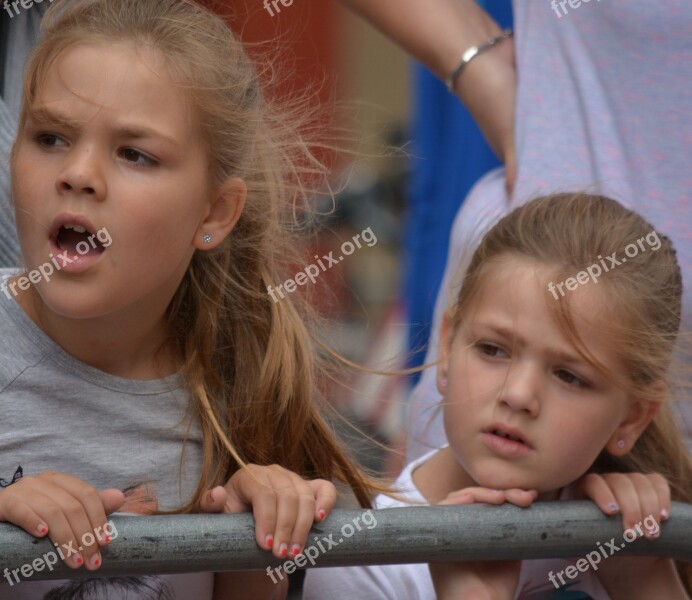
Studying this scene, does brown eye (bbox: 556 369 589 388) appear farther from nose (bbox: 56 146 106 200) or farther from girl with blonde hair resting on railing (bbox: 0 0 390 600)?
nose (bbox: 56 146 106 200)

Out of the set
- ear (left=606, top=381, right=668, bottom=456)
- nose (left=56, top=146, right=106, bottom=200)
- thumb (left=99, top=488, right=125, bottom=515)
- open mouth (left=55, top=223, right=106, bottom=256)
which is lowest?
ear (left=606, top=381, right=668, bottom=456)

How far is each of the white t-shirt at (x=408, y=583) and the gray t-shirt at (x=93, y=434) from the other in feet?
0.58

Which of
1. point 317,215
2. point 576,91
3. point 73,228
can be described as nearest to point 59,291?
point 73,228

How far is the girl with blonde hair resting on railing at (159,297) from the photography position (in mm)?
1565

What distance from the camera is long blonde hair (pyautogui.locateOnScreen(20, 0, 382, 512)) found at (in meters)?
1.74

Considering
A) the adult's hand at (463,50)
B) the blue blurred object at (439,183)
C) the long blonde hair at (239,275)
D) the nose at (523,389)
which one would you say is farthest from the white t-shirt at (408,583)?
the blue blurred object at (439,183)

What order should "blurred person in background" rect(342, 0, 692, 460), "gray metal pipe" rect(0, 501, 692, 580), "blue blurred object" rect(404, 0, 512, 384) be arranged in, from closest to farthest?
"gray metal pipe" rect(0, 501, 692, 580)
"blurred person in background" rect(342, 0, 692, 460)
"blue blurred object" rect(404, 0, 512, 384)

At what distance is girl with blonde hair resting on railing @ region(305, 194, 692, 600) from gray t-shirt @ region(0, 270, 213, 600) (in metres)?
0.25

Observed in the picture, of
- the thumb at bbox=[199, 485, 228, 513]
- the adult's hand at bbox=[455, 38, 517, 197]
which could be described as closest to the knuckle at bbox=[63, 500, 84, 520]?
the thumb at bbox=[199, 485, 228, 513]

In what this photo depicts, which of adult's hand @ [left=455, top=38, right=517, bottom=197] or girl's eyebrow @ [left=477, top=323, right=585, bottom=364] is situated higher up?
adult's hand @ [left=455, top=38, right=517, bottom=197]

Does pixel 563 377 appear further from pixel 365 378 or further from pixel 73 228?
pixel 73 228

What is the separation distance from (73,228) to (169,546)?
0.42 meters

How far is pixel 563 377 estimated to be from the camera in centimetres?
173

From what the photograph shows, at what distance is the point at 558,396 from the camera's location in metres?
1.71
